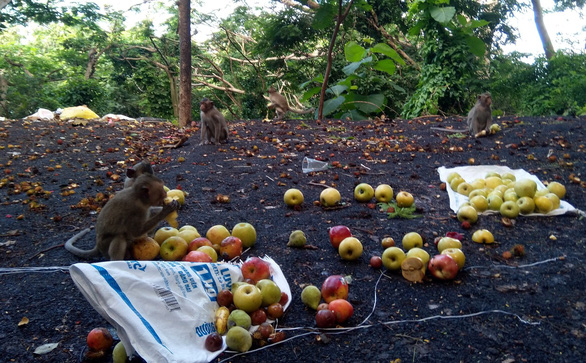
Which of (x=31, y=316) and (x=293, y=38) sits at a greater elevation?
→ (x=293, y=38)

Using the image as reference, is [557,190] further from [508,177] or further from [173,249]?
[173,249]

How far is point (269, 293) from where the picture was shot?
9.86 ft

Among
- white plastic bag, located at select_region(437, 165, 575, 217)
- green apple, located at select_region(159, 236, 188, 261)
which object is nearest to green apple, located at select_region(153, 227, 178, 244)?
green apple, located at select_region(159, 236, 188, 261)

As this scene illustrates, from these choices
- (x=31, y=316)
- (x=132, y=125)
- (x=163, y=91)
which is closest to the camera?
(x=31, y=316)

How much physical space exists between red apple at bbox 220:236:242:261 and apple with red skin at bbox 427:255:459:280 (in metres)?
1.70

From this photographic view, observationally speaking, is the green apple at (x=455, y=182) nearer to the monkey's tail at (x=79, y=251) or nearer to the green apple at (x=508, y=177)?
the green apple at (x=508, y=177)

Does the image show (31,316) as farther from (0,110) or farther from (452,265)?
(0,110)

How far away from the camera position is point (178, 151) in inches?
354

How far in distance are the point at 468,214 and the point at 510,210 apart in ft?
1.58

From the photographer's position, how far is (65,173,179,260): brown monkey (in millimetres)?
3504

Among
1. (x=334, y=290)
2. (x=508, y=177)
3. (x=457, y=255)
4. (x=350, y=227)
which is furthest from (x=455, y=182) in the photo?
(x=334, y=290)

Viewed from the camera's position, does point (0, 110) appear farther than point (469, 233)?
Yes

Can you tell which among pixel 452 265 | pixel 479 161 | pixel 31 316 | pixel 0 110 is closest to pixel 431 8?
pixel 479 161

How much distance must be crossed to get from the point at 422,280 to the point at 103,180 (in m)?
5.55
